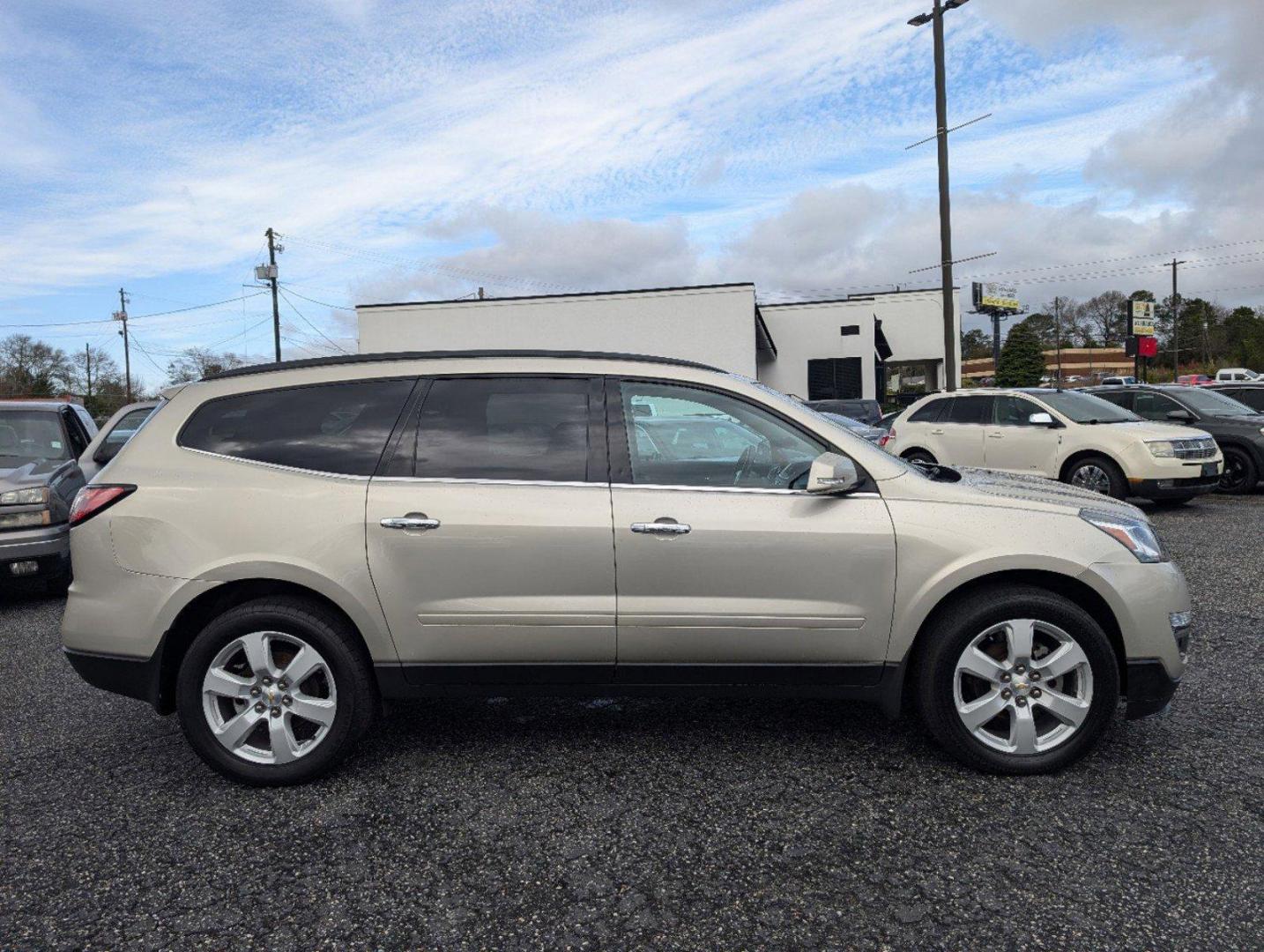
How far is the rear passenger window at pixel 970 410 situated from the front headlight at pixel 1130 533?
30.1 feet

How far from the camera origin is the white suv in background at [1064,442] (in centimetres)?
1079

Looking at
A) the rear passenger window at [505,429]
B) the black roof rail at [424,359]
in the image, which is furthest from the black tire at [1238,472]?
the rear passenger window at [505,429]

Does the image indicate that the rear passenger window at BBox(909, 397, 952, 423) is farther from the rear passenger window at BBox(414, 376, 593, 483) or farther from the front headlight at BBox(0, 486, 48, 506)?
the front headlight at BBox(0, 486, 48, 506)

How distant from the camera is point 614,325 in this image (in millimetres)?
34250

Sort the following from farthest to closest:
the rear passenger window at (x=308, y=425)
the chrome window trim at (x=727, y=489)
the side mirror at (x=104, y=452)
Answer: the side mirror at (x=104, y=452) < the rear passenger window at (x=308, y=425) < the chrome window trim at (x=727, y=489)

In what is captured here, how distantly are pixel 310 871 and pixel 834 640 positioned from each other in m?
2.01

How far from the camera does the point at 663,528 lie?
11.5 feet

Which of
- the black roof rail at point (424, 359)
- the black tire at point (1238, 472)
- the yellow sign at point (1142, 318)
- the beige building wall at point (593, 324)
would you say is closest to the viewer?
the black roof rail at point (424, 359)

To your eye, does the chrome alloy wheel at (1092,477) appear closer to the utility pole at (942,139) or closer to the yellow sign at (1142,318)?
the utility pole at (942,139)

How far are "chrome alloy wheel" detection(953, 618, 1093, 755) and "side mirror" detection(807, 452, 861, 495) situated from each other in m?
0.78

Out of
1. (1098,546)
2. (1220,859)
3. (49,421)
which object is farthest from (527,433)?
(49,421)

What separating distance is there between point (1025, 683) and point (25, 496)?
7229 millimetres

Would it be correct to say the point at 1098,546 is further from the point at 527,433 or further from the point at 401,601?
the point at 401,601

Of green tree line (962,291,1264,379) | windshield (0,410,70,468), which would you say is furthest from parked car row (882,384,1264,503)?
green tree line (962,291,1264,379)
